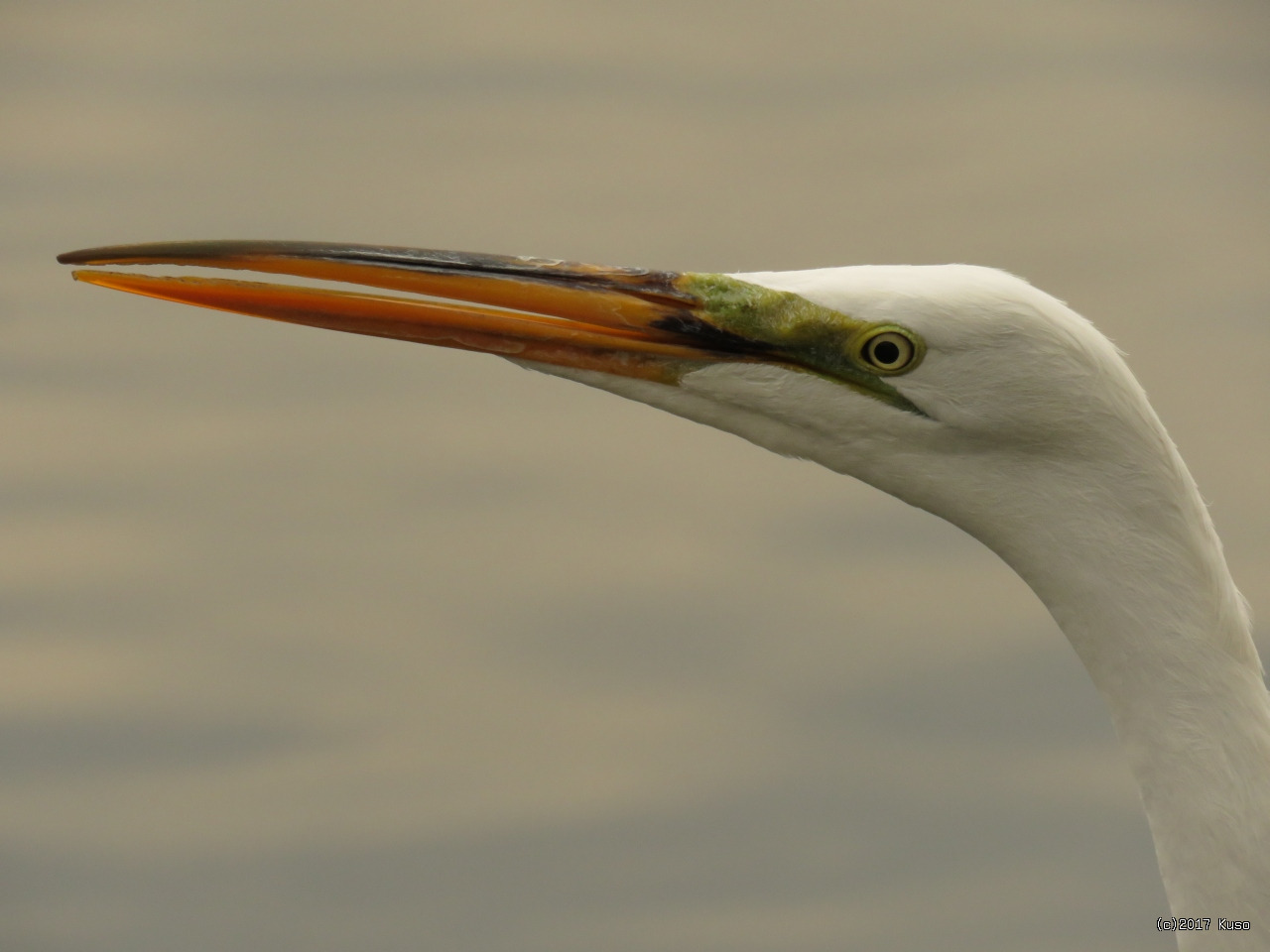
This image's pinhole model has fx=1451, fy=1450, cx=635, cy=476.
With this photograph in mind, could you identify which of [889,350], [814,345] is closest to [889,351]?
[889,350]

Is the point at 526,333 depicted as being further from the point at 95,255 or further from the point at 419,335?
the point at 95,255

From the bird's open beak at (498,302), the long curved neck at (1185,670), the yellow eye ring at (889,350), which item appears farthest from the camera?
the bird's open beak at (498,302)

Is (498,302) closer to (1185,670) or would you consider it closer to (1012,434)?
(1012,434)

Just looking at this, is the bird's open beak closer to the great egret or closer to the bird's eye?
the great egret

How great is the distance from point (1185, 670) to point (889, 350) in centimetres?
87

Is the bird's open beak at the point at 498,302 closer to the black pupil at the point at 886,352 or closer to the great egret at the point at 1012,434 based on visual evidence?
the great egret at the point at 1012,434

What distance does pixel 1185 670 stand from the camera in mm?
2885

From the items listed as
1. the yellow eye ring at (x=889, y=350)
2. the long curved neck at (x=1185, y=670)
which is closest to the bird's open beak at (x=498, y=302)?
the yellow eye ring at (x=889, y=350)

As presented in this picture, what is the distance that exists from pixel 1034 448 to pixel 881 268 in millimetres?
495

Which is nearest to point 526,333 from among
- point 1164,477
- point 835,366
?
point 835,366

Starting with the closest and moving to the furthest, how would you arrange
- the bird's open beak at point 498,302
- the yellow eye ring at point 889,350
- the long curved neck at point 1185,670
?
the long curved neck at point 1185,670
the yellow eye ring at point 889,350
the bird's open beak at point 498,302

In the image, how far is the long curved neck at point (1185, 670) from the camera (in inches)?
113

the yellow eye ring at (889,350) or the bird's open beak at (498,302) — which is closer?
the yellow eye ring at (889,350)

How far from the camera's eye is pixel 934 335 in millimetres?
2943
